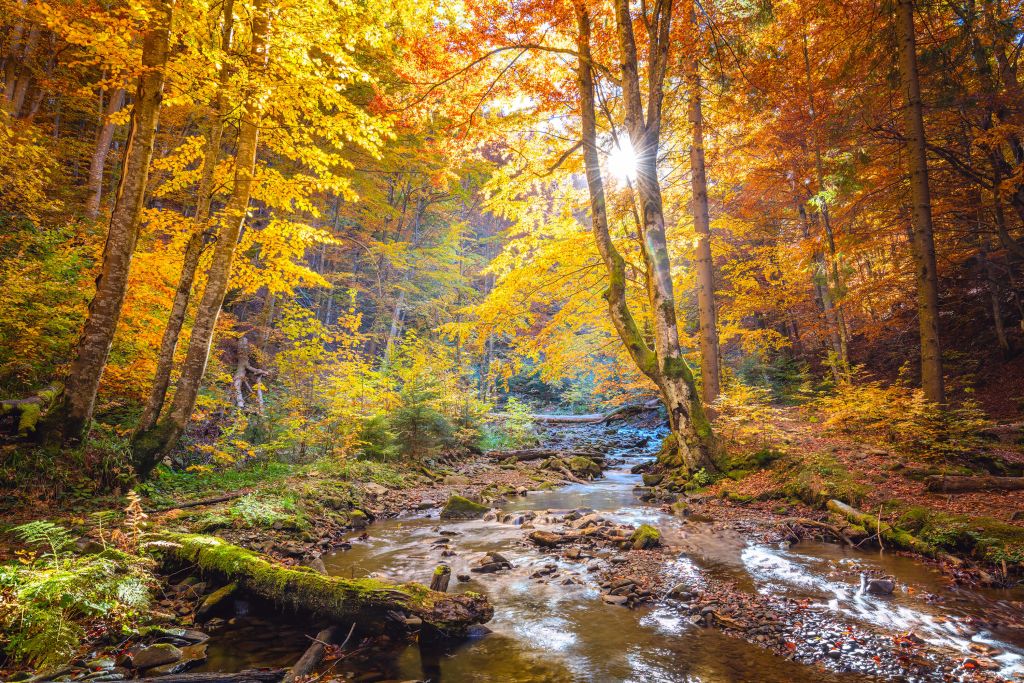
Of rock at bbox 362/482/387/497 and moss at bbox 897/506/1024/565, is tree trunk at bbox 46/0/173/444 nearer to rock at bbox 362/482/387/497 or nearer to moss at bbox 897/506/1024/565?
rock at bbox 362/482/387/497

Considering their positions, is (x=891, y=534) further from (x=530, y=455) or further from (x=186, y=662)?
(x=530, y=455)

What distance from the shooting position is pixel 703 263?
11688mm

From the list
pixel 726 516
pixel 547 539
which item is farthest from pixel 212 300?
pixel 726 516

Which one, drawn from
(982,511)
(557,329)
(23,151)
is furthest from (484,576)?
(23,151)

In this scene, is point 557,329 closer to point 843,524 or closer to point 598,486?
point 598,486

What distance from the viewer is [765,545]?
5.87 metres

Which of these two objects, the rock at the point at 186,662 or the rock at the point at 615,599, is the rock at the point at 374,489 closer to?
the rock at the point at 186,662

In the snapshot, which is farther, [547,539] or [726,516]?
[726,516]

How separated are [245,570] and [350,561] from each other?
1.65m

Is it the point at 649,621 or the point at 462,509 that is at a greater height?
the point at 649,621

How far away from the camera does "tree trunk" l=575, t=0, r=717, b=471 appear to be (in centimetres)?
947

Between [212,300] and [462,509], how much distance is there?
5915 millimetres

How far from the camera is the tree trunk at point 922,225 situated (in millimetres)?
7863

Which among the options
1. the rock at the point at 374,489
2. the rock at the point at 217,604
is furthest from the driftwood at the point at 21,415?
the rock at the point at 374,489
